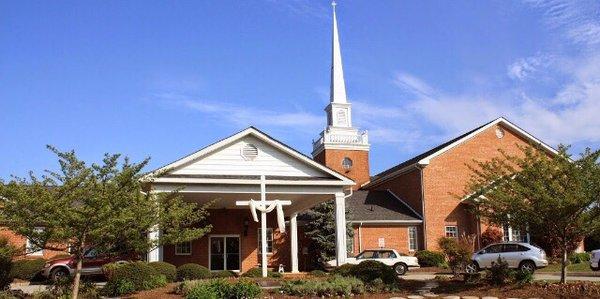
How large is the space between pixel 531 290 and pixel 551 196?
273 cm

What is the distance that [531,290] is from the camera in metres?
17.1

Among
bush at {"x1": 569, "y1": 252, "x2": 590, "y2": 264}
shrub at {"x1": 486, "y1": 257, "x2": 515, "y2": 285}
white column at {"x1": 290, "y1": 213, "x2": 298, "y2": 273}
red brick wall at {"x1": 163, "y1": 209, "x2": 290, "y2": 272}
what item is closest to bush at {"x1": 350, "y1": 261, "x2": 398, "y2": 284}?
shrub at {"x1": 486, "y1": 257, "x2": 515, "y2": 285}

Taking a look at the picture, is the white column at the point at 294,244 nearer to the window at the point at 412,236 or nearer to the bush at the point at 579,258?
the window at the point at 412,236

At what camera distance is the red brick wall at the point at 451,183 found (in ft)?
117

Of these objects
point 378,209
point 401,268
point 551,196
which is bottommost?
point 401,268

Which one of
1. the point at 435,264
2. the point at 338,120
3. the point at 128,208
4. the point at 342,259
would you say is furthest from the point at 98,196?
the point at 338,120

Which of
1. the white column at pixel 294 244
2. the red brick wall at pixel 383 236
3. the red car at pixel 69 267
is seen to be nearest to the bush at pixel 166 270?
the red car at pixel 69 267

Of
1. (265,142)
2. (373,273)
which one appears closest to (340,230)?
(265,142)

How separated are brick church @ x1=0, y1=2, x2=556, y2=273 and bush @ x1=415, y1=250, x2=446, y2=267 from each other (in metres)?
1.92

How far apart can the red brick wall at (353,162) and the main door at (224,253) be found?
56.6ft

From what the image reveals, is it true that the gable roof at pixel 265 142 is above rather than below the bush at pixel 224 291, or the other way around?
above

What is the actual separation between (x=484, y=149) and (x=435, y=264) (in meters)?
8.86

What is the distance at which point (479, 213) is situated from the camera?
1900 cm

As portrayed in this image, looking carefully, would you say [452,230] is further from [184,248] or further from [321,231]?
[184,248]
